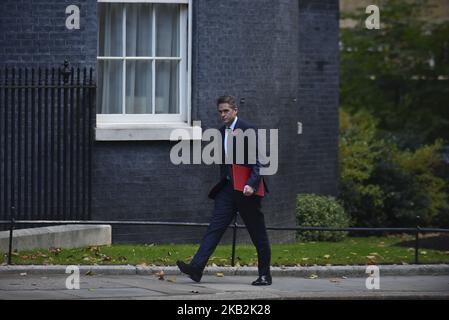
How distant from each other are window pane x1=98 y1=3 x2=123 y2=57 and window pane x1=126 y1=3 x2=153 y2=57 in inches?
5.5

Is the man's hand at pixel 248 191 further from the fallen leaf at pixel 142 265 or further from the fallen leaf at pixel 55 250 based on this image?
the fallen leaf at pixel 55 250

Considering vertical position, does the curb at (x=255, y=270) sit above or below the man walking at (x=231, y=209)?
below

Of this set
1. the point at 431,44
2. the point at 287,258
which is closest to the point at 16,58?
the point at 287,258

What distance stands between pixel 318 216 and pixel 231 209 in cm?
793

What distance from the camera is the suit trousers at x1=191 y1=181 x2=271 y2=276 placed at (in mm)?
13039

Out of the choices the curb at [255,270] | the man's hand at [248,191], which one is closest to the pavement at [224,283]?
the curb at [255,270]

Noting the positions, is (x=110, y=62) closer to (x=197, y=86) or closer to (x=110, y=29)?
(x=110, y=29)

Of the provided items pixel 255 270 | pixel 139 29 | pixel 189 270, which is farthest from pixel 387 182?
pixel 189 270

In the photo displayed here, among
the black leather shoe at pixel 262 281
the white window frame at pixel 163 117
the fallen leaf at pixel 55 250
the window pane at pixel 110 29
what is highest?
the window pane at pixel 110 29

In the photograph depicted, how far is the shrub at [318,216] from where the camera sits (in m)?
20.7

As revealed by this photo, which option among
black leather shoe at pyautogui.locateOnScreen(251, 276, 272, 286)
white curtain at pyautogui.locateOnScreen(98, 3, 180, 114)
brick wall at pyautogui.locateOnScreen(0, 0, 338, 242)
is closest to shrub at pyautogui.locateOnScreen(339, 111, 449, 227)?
brick wall at pyautogui.locateOnScreen(0, 0, 338, 242)

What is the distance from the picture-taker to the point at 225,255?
15.8 metres

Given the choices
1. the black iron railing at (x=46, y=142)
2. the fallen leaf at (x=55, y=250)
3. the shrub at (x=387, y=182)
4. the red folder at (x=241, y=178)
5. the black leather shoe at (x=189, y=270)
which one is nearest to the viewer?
Answer: the red folder at (x=241, y=178)

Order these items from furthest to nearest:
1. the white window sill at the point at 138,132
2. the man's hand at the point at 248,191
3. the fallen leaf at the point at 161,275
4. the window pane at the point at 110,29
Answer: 1. the window pane at the point at 110,29
2. the white window sill at the point at 138,132
3. the fallen leaf at the point at 161,275
4. the man's hand at the point at 248,191
